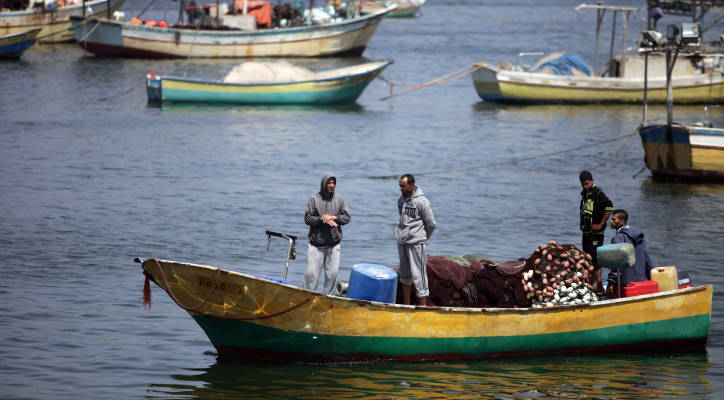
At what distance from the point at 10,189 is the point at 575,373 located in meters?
15.4

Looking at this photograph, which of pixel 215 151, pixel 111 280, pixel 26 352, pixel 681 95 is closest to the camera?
pixel 26 352

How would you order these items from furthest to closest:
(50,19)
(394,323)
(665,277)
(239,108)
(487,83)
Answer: (50,19)
(487,83)
(239,108)
(665,277)
(394,323)

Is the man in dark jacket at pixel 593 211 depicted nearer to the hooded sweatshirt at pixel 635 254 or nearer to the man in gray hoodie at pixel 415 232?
the hooded sweatshirt at pixel 635 254

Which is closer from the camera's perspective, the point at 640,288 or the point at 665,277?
the point at 640,288

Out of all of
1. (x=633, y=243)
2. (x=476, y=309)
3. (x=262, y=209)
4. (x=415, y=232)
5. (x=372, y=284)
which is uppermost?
(x=415, y=232)

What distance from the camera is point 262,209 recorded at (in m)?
21.2

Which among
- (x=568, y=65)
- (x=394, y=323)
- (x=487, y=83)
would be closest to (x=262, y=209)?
(x=394, y=323)

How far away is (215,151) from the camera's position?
29078 millimetres

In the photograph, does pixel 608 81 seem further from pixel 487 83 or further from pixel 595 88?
pixel 487 83

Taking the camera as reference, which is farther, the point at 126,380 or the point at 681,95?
the point at 681,95

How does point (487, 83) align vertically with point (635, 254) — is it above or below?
below

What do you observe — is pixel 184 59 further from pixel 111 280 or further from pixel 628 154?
pixel 111 280

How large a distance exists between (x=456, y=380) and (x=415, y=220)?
72.2 inches

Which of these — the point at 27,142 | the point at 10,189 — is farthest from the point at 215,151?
the point at 10,189
